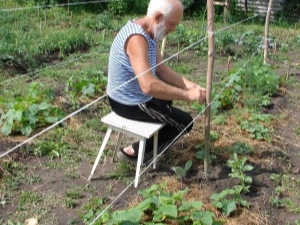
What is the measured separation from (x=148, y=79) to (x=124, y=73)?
335 mm

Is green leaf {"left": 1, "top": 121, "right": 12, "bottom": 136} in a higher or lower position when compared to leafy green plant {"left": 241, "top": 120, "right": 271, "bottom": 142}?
higher

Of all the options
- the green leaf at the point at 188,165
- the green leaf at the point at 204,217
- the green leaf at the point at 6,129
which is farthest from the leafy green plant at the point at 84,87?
the green leaf at the point at 204,217

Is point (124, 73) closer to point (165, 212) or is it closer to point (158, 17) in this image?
point (158, 17)

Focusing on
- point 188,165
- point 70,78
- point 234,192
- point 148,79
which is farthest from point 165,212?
point 70,78

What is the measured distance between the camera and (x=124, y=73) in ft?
12.1

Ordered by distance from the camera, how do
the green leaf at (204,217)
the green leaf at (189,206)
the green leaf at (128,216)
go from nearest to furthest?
the green leaf at (128,216) < the green leaf at (204,217) < the green leaf at (189,206)

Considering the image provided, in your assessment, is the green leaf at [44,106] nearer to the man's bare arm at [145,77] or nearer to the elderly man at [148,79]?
the elderly man at [148,79]

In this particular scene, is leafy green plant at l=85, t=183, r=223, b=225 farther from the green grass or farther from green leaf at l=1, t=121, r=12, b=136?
green leaf at l=1, t=121, r=12, b=136

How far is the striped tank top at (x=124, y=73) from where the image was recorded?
11.9 feet

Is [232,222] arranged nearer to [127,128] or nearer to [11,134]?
[127,128]

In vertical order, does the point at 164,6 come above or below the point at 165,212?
above

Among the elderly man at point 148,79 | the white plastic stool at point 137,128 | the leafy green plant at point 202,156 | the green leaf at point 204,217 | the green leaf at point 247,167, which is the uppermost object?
the elderly man at point 148,79

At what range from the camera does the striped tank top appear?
3613 millimetres

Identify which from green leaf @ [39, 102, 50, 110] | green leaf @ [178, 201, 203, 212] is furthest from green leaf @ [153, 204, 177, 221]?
→ green leaf @ [39, 102, 50, 110]
